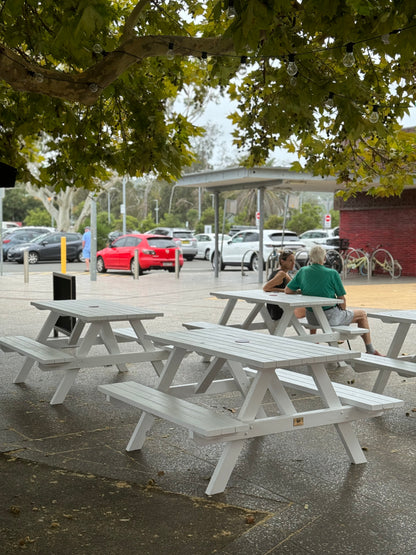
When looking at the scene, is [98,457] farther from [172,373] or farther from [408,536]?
[408,536]

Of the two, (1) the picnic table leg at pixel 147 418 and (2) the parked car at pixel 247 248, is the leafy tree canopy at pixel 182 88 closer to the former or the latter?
(1) the picnic table leg at pixel 147 418

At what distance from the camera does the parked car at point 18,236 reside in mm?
39331

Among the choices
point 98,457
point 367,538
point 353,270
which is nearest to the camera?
point 367,538

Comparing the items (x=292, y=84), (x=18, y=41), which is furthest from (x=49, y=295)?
(x=292, y=84)

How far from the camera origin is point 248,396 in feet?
15.3

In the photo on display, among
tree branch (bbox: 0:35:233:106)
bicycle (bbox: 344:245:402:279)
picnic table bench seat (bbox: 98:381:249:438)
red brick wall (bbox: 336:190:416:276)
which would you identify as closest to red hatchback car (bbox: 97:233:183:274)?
bicycle (bbox: 344:245:402:279)

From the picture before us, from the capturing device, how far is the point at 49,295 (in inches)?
691

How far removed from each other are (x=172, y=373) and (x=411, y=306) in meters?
10.9

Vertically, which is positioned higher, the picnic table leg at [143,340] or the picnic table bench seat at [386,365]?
the picnic table leg at [143,340]

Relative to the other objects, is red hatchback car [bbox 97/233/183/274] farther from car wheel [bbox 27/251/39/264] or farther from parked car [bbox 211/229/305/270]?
car wheel [bbox 27/251/39/264]

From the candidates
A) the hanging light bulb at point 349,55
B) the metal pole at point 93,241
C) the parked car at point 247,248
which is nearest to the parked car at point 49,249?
the parked car at point 247,248

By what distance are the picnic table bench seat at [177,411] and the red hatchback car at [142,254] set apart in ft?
69.9

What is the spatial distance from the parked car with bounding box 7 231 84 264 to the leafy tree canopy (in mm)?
26091

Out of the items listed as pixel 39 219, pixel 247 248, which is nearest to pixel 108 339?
pixel 247 248
